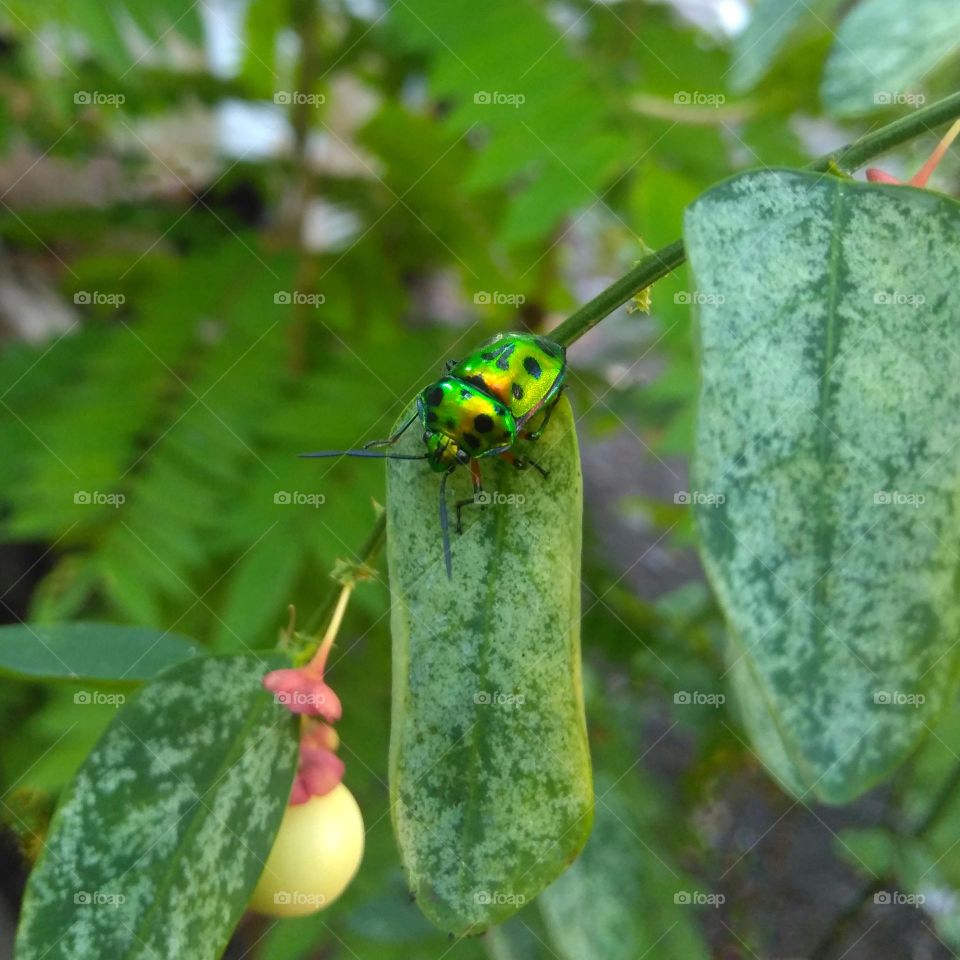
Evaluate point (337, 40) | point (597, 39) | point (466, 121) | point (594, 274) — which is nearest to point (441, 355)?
point (466, 121)

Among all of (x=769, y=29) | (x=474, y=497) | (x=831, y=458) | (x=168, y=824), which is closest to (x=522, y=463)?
(x=474, y=497)

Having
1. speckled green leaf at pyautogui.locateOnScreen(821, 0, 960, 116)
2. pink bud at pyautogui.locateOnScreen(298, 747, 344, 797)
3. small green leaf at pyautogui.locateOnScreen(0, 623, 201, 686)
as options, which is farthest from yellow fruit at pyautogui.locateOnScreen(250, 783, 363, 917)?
speckled green leaf at pyautogui.locateOnScreen(821, 0, 960, 116)

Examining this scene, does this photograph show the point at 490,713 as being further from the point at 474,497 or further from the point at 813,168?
the point at 813,168

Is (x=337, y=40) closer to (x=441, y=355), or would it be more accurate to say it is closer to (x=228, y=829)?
(x=441, y=355)

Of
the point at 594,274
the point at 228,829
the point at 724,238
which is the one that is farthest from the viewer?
the point at 594,274

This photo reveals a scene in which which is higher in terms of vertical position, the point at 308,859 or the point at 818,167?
the point at 818,167
